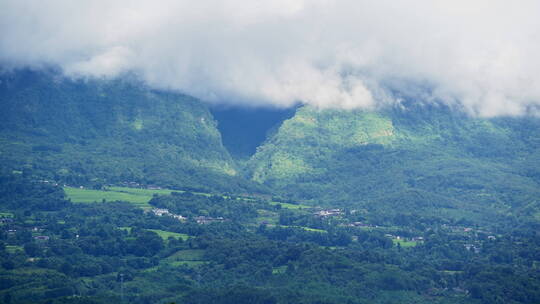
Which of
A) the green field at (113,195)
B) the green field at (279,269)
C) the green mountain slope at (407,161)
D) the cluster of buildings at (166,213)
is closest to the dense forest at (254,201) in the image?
the green field at (279,269)

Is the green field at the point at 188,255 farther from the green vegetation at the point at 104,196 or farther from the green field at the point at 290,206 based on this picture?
the green field at the point at 290,206

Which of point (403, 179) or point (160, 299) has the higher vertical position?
point (403, 179)

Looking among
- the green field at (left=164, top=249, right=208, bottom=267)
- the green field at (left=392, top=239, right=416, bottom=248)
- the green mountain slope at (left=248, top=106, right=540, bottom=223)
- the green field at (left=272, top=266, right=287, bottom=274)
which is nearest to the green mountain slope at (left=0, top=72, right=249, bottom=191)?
the green mountain slope at (left=248, top=106, right=540, bottom=223)

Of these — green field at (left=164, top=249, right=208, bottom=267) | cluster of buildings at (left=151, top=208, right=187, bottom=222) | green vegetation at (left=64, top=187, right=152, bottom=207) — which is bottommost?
green field at (left=164, top=249, right=208, bottom=267)

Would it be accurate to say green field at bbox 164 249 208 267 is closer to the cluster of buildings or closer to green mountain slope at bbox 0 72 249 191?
the cluster of buildings

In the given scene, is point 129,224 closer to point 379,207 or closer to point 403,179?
point 379,207

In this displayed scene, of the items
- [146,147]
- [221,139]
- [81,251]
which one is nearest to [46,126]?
[146,147]
